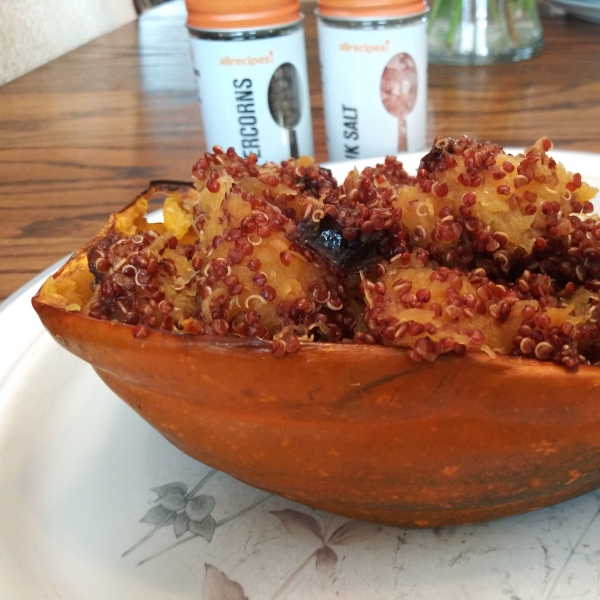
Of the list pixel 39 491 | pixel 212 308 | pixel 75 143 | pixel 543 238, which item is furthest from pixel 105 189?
pixel 543 238

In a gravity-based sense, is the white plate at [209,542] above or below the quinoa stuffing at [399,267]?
below

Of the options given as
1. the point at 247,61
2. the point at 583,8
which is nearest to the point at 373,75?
the point at 247,61

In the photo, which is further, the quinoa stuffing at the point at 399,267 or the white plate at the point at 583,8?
the white plate at the point at 583,8

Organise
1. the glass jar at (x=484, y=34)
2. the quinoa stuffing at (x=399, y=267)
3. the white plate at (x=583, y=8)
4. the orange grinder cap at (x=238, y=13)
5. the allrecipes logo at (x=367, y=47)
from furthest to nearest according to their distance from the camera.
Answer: the white plate at (x=583, y=8), the glass jar at (x=484, y=34), the allrecipes logo at (x=367, y=47), the orange grinder cap at (x=238, y=13), the quinoa stuffing at (x=399, y=267)

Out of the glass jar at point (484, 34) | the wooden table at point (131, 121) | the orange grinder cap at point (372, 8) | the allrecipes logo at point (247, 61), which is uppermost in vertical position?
the orange grinder cap at point (372, 8)

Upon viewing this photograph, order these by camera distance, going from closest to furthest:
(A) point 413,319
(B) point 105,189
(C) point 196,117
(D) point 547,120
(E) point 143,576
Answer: (A) point 413,319, (E) point 143,576, (B) point 105,189, (D) point 547,120, (C) point 196,117

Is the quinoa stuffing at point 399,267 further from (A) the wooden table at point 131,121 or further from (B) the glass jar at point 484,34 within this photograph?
(B) the glass jar at point 484,34

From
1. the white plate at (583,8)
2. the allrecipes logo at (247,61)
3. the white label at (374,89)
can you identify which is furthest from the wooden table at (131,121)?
the allrecipes logo at (247,61)

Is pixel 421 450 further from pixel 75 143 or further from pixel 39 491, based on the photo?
pixel 75 143
